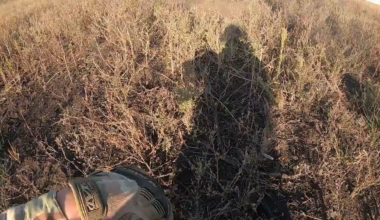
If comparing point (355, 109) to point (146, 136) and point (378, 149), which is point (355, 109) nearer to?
point (378, 149)

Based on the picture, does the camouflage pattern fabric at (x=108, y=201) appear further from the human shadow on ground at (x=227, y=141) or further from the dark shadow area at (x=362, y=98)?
the dark shadow area at (x=362, y=98)

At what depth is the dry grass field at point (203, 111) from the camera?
7.95 ft

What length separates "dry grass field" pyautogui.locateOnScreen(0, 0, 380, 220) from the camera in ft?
7.95

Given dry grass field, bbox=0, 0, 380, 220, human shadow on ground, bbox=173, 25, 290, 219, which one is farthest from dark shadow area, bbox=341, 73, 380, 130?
human shadow on ground, bbox=173, 25, 290, 219

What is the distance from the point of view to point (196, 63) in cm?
323

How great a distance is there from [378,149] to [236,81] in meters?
1.32

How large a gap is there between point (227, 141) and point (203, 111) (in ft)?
1.14

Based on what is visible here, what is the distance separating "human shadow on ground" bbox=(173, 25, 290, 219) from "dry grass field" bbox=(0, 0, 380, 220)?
1 cm

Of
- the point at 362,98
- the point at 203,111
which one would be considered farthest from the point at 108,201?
the point at 362,98

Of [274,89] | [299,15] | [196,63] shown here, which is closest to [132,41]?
[196,63]

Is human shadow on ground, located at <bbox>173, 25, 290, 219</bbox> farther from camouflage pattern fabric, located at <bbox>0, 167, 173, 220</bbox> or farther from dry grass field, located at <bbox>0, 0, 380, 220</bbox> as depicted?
camouflage pattern fabric, located at <bbox>0, 167, 173, 220</bbox>

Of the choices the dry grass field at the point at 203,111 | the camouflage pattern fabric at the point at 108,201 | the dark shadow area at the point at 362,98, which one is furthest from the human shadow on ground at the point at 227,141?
the dark shadow area at the point at 362,98

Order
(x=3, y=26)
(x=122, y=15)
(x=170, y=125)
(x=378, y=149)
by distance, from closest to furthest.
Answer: (x=378, y=149), (x=170, y=125), (x=122, y=15), (x=3, y=26)

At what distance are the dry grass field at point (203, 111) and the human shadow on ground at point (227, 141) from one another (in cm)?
1
